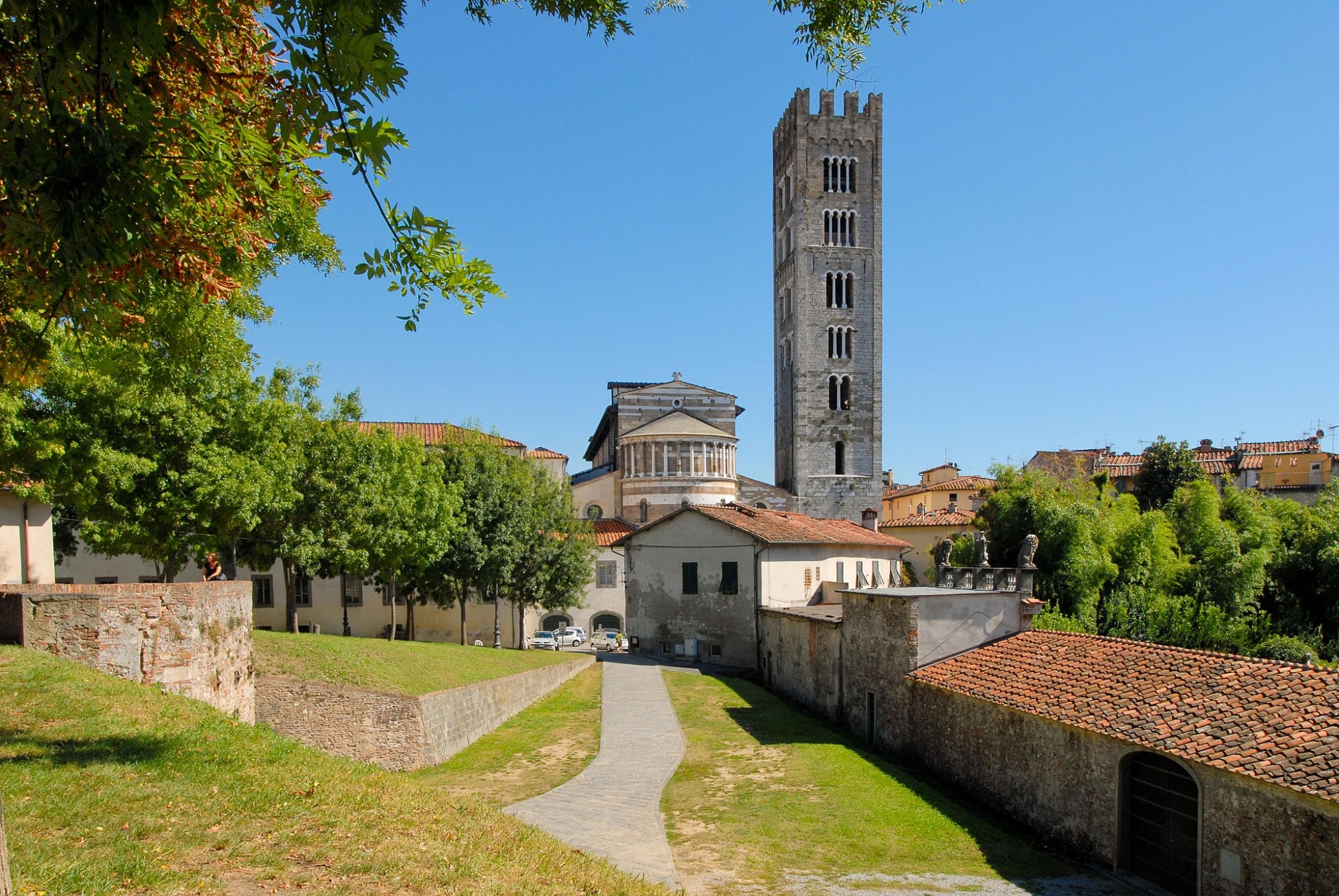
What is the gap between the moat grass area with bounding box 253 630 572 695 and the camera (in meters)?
18.8

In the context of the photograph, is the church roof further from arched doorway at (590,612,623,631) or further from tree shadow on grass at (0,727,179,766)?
tree shadow on grass at (0,727,179,766)

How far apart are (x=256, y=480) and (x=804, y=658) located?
16.1 metres

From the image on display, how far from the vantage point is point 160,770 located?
8.55 metres

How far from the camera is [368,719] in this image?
1772 centimetres

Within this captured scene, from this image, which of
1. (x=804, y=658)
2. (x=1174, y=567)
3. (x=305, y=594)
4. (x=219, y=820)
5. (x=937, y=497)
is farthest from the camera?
(x=937, y=497)

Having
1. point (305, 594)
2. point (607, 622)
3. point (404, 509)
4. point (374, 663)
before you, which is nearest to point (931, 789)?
point (374, 663)

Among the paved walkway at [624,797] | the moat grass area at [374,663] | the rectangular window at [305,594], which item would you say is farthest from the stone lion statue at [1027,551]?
the rectangular window at [305,594]

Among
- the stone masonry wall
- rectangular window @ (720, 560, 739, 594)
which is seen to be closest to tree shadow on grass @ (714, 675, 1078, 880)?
the stone masonry wall

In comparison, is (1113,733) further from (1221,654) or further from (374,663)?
(374,663)

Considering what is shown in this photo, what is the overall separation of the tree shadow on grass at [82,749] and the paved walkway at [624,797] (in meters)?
5.76

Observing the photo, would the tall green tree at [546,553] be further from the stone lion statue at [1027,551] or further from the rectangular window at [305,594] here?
the stone lion statue at [1027,551]

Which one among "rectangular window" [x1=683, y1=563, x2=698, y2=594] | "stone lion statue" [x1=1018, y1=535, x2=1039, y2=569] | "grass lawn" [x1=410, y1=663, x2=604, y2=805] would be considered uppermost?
"stone lion statue" [x1=1018, y1=535, x2=1039, y2=569]

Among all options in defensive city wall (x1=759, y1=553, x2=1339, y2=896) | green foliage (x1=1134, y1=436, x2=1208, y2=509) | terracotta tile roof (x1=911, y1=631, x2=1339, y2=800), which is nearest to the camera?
defensive city wall (x1=759, y1=553, x2=1339, y2=896)

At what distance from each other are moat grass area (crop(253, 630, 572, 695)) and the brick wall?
2932 mm
